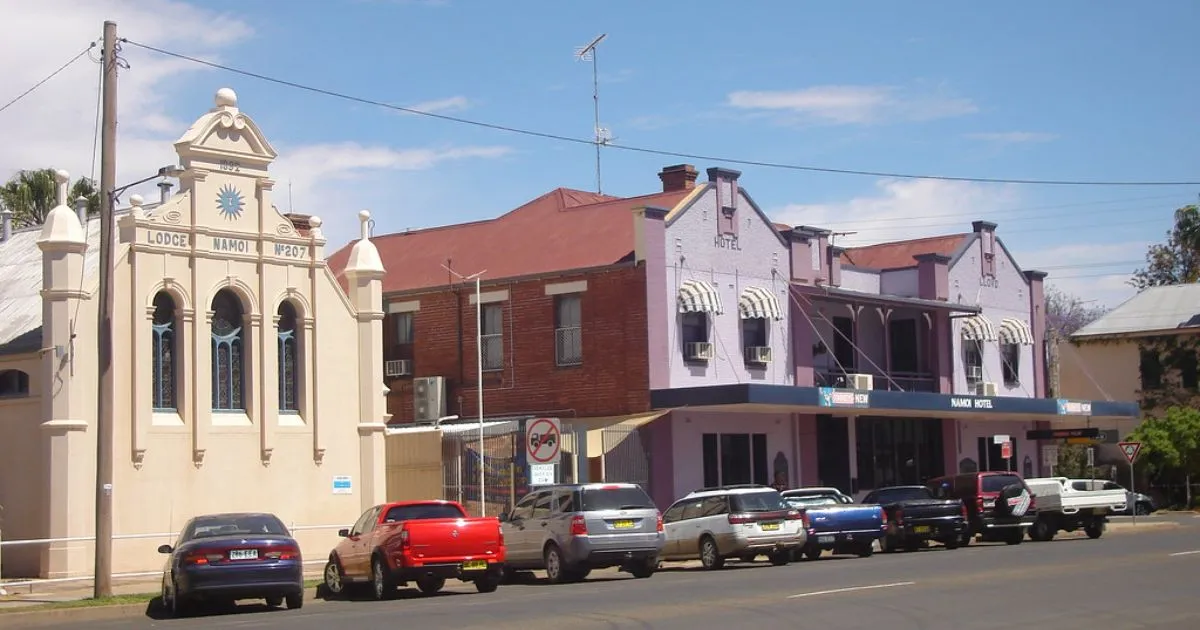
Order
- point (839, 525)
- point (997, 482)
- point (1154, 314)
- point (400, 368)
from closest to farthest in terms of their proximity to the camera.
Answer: point (839, 525) < point (997, 482) < point (400, 368) < point (1154, 314)

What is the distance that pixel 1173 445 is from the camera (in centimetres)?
5622

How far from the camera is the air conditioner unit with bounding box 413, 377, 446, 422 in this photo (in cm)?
4069

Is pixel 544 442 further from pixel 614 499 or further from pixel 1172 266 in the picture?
pixel 1172 266

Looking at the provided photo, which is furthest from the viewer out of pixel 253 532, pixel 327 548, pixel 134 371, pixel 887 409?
pixel 887 409

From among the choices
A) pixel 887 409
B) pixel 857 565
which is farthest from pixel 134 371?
pixel 887 409

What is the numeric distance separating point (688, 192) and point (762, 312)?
3.81 m

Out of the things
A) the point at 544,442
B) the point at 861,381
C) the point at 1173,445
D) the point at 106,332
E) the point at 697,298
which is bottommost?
the point at 1173,445

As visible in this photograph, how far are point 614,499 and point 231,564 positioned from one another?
25.5ft

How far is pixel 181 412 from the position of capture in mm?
29797

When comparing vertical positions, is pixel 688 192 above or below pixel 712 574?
above

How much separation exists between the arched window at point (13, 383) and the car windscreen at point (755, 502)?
1358 centimetres

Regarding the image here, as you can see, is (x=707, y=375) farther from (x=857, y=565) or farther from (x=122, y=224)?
(x=122, y=224)

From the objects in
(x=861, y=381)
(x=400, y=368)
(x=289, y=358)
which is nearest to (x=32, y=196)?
(x=400, y=368)

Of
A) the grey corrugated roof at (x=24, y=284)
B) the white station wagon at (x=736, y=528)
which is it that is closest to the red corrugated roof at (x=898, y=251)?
the white station wagon at (x=736, y=528)
